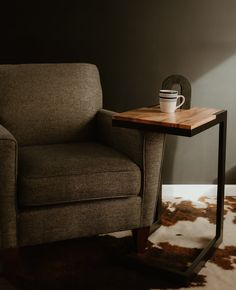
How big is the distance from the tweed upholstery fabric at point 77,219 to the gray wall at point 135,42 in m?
0.92

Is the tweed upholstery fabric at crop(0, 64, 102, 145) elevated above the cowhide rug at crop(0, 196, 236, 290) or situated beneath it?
elevated above

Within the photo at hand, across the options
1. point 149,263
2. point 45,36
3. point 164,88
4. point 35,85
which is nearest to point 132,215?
point 149,263

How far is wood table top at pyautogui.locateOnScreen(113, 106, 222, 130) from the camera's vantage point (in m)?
1.73

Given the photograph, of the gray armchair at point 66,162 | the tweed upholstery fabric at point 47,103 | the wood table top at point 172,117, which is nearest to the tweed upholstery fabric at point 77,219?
the gray armchair at point 66,162

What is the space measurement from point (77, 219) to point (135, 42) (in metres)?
1.23

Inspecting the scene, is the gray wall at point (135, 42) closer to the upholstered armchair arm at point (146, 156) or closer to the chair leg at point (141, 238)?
the upholstered armchair arm at point (146, 156)

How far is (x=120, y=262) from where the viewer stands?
1943mm

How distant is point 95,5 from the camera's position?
261 cm

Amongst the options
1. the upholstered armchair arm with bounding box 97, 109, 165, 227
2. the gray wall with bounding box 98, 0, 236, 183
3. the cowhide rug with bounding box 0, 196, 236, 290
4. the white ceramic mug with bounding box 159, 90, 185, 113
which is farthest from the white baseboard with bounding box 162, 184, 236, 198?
the white ceramic mug with bounding box 159, 90, 185, 113

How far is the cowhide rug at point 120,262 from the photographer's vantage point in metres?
1.78

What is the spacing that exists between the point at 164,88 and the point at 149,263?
2.57 ft

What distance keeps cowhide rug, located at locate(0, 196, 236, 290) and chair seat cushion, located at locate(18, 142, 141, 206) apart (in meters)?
0.29

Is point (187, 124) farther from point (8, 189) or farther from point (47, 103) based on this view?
point (47, 103)

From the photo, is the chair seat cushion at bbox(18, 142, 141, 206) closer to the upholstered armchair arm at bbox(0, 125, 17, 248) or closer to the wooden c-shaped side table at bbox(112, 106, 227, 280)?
the upholstered armchair arm at bbox(0, 125, 17, 248)
